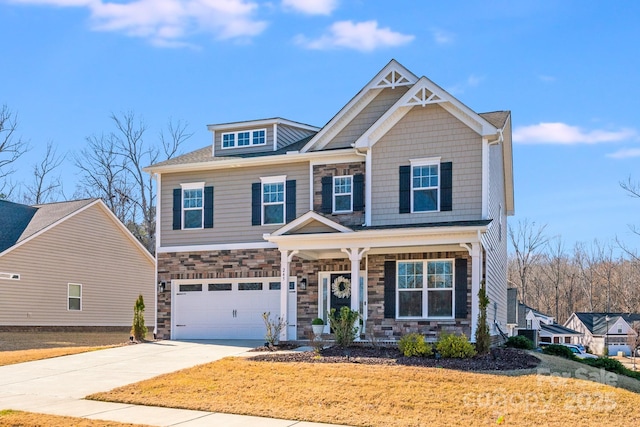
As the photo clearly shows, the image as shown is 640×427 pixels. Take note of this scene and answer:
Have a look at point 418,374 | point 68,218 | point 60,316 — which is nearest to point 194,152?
point 68,218

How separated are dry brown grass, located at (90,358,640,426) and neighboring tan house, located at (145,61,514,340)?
454cm

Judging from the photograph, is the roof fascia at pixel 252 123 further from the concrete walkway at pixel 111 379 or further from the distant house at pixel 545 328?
the distant house at pixel 545 328

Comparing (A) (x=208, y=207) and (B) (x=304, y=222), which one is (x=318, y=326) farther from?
(A) (x=208, y=207)

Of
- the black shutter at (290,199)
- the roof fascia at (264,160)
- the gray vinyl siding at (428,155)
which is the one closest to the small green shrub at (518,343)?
the gray vinyl siding at (428,155)

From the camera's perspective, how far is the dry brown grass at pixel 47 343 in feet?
61.8

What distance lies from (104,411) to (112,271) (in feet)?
63.9

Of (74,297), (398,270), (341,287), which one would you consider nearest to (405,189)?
(398,270)

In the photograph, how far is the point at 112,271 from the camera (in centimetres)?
3059

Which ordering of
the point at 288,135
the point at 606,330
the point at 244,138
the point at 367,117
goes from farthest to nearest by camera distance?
the point at 606,330, the point at 288,135, the point at 244,138, the point at 367,117

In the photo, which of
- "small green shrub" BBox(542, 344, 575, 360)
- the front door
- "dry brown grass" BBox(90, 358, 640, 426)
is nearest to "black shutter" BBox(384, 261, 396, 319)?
the front door

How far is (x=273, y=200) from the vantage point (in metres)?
22.7

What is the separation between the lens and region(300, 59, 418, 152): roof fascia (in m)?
21.5

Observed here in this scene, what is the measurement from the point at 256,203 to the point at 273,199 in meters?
0.57

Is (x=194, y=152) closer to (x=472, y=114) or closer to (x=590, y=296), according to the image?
(x=472, y=114)
